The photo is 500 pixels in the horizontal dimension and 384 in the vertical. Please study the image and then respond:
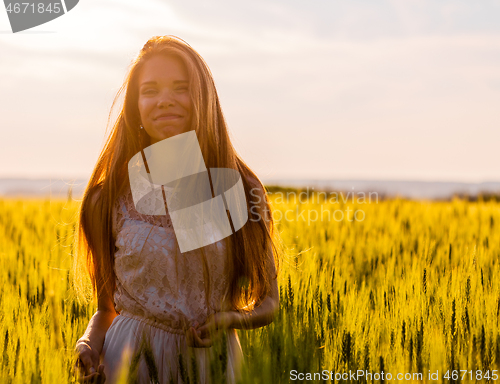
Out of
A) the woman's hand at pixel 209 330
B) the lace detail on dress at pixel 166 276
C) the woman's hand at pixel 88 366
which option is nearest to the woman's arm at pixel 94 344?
the woman's hand at pixel 88 366

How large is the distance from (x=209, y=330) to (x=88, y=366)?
1.16 feet

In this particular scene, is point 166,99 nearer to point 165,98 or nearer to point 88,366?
→ point 165,98

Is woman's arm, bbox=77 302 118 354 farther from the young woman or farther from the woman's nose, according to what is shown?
the woman's nose

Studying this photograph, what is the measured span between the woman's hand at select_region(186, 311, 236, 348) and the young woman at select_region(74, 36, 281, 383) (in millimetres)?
68

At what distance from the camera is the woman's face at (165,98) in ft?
4.45

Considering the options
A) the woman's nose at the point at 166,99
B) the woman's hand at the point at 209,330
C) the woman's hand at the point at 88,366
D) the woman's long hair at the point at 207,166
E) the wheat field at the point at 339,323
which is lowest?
the wheat field at the point at 339,323

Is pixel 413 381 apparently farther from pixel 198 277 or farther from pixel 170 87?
pixel 170 87

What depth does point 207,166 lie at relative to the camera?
1.46m

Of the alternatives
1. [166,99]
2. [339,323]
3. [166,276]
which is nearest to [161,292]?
[166,276]

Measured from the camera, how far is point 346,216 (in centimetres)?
409

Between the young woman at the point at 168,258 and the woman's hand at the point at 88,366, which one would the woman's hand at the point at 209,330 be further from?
the woman's hand at the point at 88,366

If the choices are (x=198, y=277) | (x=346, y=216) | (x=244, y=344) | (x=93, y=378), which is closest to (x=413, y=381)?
(x=244, y=344)

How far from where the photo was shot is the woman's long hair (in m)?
1.40

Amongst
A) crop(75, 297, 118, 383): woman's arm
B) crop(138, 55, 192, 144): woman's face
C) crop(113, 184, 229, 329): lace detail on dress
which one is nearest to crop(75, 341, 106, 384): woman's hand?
crop(75, 297, 118, 383): woman's arm
